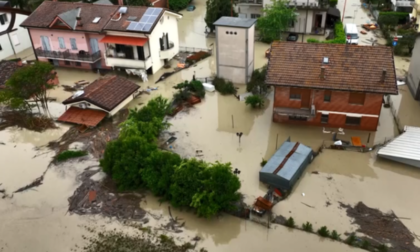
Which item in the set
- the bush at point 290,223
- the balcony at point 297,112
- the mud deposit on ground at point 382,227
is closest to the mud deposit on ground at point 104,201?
the bush at point 290,223

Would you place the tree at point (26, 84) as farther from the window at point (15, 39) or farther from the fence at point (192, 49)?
the fence at point (192, 49)

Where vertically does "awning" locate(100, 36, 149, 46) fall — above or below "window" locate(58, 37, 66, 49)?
above

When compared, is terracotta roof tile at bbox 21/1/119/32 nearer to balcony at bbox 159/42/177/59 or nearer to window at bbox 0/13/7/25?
window at bbox 0/13/7/25

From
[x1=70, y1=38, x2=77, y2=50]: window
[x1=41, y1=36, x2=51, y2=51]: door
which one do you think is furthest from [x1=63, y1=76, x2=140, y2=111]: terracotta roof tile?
[x1=41, y1=36, x2=51, y2=51]: door

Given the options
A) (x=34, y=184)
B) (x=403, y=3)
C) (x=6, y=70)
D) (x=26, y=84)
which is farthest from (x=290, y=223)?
(x=403, y=3)

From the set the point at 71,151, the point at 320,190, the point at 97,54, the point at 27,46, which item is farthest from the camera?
the point at 27,46

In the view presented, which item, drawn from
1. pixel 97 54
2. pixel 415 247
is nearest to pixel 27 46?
pixel 97 54

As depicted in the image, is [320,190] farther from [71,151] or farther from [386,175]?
[71,151]
